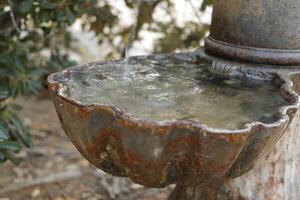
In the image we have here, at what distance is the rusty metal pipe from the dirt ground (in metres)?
1.29

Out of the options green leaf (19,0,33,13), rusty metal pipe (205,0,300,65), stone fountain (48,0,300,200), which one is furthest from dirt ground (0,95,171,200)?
rusty metal pipe (205,0,300,65)

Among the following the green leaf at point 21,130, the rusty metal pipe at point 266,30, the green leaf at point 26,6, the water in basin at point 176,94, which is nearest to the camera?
the water in basin at point 176,94

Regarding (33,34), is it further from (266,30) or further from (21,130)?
(266,30)

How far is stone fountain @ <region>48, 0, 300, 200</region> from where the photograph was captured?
4.20 feet

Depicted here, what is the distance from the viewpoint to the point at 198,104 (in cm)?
154

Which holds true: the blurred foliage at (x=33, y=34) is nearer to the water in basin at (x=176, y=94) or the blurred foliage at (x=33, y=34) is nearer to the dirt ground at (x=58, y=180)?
the dirt ground at (x=58, y=180)

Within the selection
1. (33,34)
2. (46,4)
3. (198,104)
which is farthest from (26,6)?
(198,104)

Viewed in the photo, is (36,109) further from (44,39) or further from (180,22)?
(180,22)

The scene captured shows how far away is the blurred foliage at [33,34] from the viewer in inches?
88.9

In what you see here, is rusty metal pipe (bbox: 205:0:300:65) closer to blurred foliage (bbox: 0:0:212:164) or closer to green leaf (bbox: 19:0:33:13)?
blurred foliage (bbox: 0:0:212:164)

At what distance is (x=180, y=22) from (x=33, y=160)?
48.9 inches

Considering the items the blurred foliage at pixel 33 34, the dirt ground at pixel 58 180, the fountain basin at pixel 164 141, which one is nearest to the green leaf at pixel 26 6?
the blurred foliage at pixel 33 34

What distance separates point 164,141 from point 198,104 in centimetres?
30

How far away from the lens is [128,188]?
9.43ft
